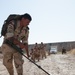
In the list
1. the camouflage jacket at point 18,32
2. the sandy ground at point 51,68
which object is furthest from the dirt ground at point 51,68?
the camouflage jacket at point 18,32

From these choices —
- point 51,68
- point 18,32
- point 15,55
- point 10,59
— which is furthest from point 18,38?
point 51,68

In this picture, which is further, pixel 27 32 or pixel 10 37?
pixel 27 32

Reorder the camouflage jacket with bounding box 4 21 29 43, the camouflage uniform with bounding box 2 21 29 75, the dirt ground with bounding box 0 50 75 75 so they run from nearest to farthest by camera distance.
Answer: the camouflage jacket with bounding box 4 21 29 43, the camouflage uniform with bounding box 2 21 29 75, the dirt ground with bounding box 0 50 75 75

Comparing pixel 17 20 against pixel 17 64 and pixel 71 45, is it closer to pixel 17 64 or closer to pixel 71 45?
pixel 17 64

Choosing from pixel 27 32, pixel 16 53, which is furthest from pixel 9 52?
A: pixel 27 32

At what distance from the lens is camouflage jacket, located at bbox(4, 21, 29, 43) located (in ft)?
24.6

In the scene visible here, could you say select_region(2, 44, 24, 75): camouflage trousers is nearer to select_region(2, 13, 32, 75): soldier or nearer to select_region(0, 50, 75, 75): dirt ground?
select_region(2, 13, 32, 75): soldier

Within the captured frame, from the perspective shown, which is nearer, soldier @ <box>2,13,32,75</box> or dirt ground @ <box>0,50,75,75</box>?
soldier @ <box>2,13,32,75</box>

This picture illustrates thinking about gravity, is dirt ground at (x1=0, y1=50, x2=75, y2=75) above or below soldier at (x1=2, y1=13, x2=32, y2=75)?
below

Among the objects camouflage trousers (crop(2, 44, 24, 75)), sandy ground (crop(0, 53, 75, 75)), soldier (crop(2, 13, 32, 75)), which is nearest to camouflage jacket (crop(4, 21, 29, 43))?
soldier (crop(2, 13, 32, 75))

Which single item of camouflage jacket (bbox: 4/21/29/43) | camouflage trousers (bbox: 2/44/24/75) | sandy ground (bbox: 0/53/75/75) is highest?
camouflage jacket (bbox: 4/21/29/43)

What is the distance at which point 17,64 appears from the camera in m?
7.69

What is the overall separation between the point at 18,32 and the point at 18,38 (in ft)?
0.58

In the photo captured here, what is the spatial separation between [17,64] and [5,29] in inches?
37.6
